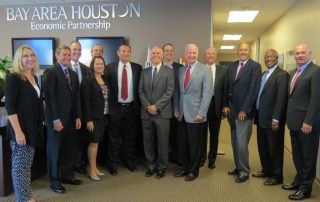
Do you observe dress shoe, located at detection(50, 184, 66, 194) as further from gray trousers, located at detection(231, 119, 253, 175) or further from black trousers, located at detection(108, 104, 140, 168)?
gray trousers, located at detection(231, 119, 253, 175)

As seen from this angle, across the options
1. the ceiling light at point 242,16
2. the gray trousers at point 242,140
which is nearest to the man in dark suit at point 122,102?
the gray trousers at point 242,140

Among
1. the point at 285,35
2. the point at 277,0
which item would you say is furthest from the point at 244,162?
the point at 285,35

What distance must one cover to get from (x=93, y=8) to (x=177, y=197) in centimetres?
376

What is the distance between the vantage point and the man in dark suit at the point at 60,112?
3.21 meters

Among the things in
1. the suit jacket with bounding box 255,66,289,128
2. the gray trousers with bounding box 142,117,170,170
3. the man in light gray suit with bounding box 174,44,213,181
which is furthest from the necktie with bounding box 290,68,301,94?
the gray trousers with bounding box 142,117,170,170

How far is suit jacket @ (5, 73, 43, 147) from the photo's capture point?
2.64m

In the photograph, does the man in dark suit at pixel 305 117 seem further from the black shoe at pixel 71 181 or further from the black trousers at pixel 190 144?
the black shoe at pixel 71 181

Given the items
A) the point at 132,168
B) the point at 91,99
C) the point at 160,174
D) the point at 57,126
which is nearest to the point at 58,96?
the point at 57,126

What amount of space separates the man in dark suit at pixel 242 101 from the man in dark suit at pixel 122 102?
1.22 meters

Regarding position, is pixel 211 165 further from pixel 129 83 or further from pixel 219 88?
pixel 129 83

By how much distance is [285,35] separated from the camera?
6.63 m

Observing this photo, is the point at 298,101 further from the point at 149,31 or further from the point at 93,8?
the point at 93,8

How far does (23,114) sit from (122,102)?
1.43m

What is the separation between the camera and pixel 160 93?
12.5 feet
